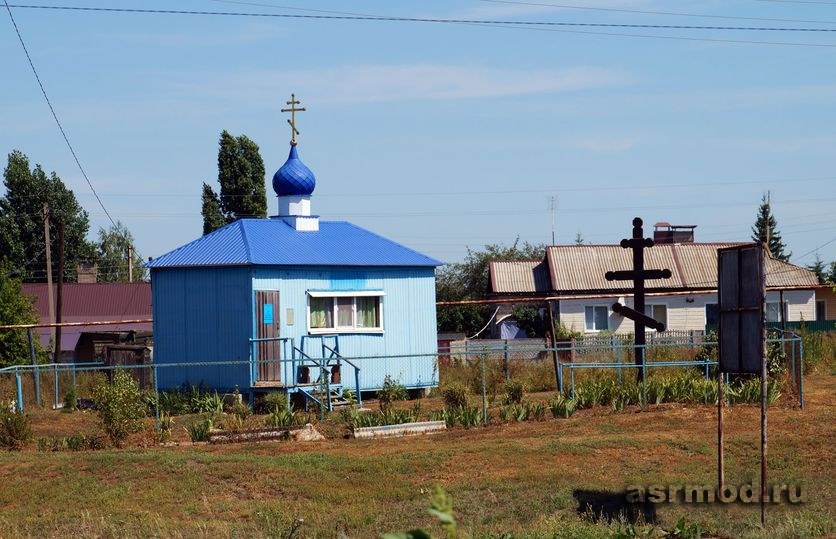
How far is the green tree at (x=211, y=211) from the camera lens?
177 ft

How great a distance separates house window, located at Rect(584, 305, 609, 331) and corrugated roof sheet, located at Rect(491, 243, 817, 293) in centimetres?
88

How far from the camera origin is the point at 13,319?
36844 millimetres

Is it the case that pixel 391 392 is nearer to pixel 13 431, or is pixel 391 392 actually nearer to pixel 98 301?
pixel 13 431

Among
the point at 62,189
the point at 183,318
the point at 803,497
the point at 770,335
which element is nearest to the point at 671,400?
the point at 770,335

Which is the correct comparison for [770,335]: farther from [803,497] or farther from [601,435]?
[803,497]

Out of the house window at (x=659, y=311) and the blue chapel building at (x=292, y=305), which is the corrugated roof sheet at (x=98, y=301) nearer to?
the house window at (x=659, y=311)

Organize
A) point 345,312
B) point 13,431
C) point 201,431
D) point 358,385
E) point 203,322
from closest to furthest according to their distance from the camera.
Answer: point 13,431 < point 201,431 < point 358,385 < point 203,322 < point 345,312

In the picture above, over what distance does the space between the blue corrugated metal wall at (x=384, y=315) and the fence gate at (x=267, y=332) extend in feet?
0.57

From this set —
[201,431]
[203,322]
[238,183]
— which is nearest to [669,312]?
[238,183]

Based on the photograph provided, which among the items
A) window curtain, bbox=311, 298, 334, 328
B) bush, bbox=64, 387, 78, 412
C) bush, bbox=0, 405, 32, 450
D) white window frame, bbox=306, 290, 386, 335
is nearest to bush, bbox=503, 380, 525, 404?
white window frame, bbox=306, 290, 386, 335

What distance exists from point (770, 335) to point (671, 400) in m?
5.23

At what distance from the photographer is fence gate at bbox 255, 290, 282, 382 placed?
84.0 ft

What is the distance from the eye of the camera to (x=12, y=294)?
3709 cm

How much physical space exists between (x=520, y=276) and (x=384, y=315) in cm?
2276
